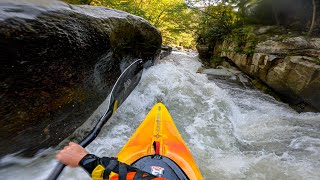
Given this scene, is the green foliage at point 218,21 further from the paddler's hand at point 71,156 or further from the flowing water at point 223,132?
the paddler's hand at point 71,156

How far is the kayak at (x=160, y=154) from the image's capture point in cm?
203

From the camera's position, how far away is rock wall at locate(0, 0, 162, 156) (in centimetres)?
234

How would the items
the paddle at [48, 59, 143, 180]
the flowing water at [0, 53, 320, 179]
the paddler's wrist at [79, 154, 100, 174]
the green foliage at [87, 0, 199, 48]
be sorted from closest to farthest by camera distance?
the paddler's wrist at [79, 154, 100, 174] < the paddle at [48, 59, 143, 180] < the flowing water at [0, 53, 320, 179] < the green foliage at [87, 0, 199, 48]

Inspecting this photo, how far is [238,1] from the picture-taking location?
963cm

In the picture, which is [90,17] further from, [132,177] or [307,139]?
[307,139]

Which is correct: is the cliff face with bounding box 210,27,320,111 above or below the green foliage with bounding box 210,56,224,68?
above

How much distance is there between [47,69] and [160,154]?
1561 millimetres

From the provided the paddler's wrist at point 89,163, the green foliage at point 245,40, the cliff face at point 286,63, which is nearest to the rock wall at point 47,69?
the paddler's wrist at point 89,163

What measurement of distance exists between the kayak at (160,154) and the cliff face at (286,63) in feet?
13.2

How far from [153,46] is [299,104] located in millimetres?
3907

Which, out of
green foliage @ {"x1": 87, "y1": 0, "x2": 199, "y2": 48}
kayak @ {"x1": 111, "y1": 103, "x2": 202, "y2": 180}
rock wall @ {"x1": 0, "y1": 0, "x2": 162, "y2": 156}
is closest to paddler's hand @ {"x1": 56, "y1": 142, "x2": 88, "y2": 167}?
kayak @ {"x1": 111, "y1": 103, "x2": 202, "y2": 180}

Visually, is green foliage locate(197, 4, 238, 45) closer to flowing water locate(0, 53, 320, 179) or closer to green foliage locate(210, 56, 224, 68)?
green foliage locate(210, 56, 224, 68)

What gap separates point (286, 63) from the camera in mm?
5895

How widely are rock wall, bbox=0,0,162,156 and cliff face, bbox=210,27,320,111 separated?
4.28 metres
